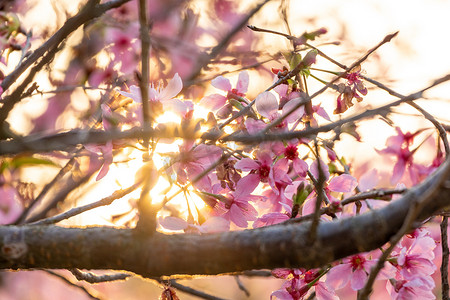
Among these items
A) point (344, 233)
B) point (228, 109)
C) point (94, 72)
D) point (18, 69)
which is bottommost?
point (344, 233)

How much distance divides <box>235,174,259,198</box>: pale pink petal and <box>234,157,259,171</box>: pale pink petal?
2 centimetres

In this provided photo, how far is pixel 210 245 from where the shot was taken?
0.90 meters

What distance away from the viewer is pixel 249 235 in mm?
893

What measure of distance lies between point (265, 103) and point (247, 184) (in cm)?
20

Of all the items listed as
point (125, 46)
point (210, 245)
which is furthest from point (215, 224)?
point (125, 46)

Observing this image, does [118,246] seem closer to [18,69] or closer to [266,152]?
[266,152]

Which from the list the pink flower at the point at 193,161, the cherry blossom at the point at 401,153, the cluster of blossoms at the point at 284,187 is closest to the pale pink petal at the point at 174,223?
the cluster of blossoms at the point at 284,187

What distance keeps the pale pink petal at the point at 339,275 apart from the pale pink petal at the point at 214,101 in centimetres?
55

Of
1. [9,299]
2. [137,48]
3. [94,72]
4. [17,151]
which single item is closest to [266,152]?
[17,151]

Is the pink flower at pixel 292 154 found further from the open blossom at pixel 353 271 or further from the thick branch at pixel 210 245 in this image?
the thick branch at pixel 210 245

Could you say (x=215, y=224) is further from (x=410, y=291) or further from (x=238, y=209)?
(x=410, y=291)

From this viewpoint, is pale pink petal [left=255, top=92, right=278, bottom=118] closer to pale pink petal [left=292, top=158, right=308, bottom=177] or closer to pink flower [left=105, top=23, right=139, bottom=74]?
pale pink petal [left=292, top=158, right=308, bottom=177]

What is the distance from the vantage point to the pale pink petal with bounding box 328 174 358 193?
128 centimetres

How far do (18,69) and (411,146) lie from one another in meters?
1.11
